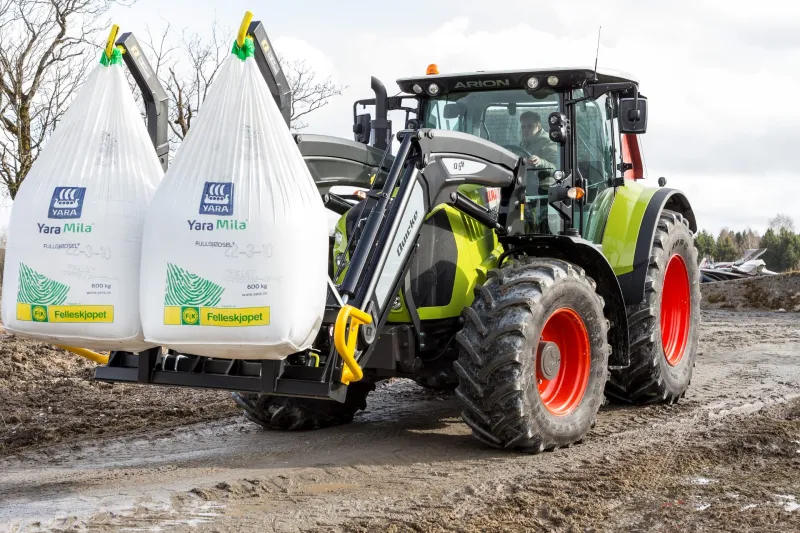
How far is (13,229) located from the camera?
4742mm

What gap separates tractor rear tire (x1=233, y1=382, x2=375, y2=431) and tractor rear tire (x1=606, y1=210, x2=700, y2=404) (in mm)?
1993

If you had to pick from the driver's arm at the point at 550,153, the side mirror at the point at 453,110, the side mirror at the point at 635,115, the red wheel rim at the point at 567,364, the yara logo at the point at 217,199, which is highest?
the side mirror at the point at 453,110

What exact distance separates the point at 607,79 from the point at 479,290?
2347mm

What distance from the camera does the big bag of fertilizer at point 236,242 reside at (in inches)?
169

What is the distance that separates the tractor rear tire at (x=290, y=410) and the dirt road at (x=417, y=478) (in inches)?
5.5

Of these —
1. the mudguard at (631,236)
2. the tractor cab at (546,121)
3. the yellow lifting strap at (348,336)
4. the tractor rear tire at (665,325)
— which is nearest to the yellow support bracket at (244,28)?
the yellow lifting strap at (348,336)

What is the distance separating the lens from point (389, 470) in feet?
17.5

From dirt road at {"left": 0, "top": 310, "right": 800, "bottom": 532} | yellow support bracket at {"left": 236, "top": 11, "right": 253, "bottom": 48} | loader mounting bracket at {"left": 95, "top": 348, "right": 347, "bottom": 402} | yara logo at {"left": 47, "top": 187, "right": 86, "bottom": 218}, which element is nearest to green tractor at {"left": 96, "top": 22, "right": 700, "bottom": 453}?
loader mounting bracket at {"left": 95, "top": 348, "right": 347, "bottom": 402}

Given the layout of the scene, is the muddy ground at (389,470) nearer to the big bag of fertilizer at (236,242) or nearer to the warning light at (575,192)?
the big bag of fertilizer at (236,242)

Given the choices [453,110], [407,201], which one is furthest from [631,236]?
[407,201]

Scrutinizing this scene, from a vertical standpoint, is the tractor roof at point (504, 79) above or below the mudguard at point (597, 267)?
above

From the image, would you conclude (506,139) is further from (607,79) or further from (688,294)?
(688,294)

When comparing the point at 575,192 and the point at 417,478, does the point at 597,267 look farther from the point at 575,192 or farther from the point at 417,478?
the point at 417,478

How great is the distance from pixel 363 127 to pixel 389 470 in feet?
9.53
